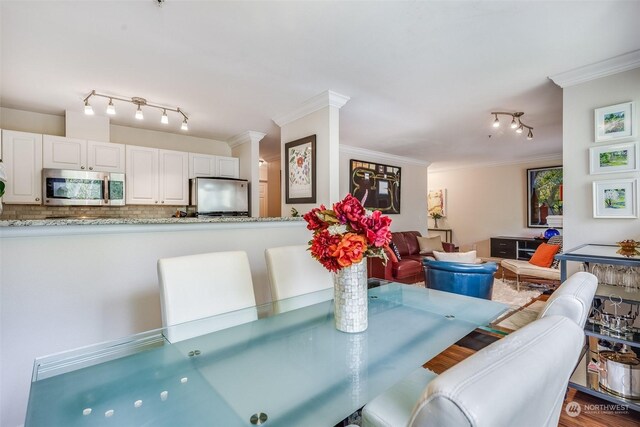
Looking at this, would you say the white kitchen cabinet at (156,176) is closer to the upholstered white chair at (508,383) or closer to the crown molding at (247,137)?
the crown molding at (247,137)

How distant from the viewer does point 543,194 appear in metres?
5.94

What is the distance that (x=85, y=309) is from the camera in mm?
1759

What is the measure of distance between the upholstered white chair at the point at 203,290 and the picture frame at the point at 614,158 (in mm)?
2758

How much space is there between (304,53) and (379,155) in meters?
3.80

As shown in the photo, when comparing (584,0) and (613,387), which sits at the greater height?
(584,0)

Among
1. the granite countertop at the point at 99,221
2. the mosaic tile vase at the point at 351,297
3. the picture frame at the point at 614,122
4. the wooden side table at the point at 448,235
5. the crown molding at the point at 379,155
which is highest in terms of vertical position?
the crown molding at the point at 379,155

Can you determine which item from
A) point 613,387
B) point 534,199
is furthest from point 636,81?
point 534,199

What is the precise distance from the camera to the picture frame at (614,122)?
2094 mm

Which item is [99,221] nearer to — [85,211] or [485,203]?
[85,211]

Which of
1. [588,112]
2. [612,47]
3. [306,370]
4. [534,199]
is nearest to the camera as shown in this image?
[306,370]

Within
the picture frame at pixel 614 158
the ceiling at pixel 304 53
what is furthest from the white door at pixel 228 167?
the picture frame at pixel 614 158

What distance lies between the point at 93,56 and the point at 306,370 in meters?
2.61

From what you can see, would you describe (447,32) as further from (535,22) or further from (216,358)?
(216,358)

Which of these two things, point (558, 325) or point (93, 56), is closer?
point (558, 325)
